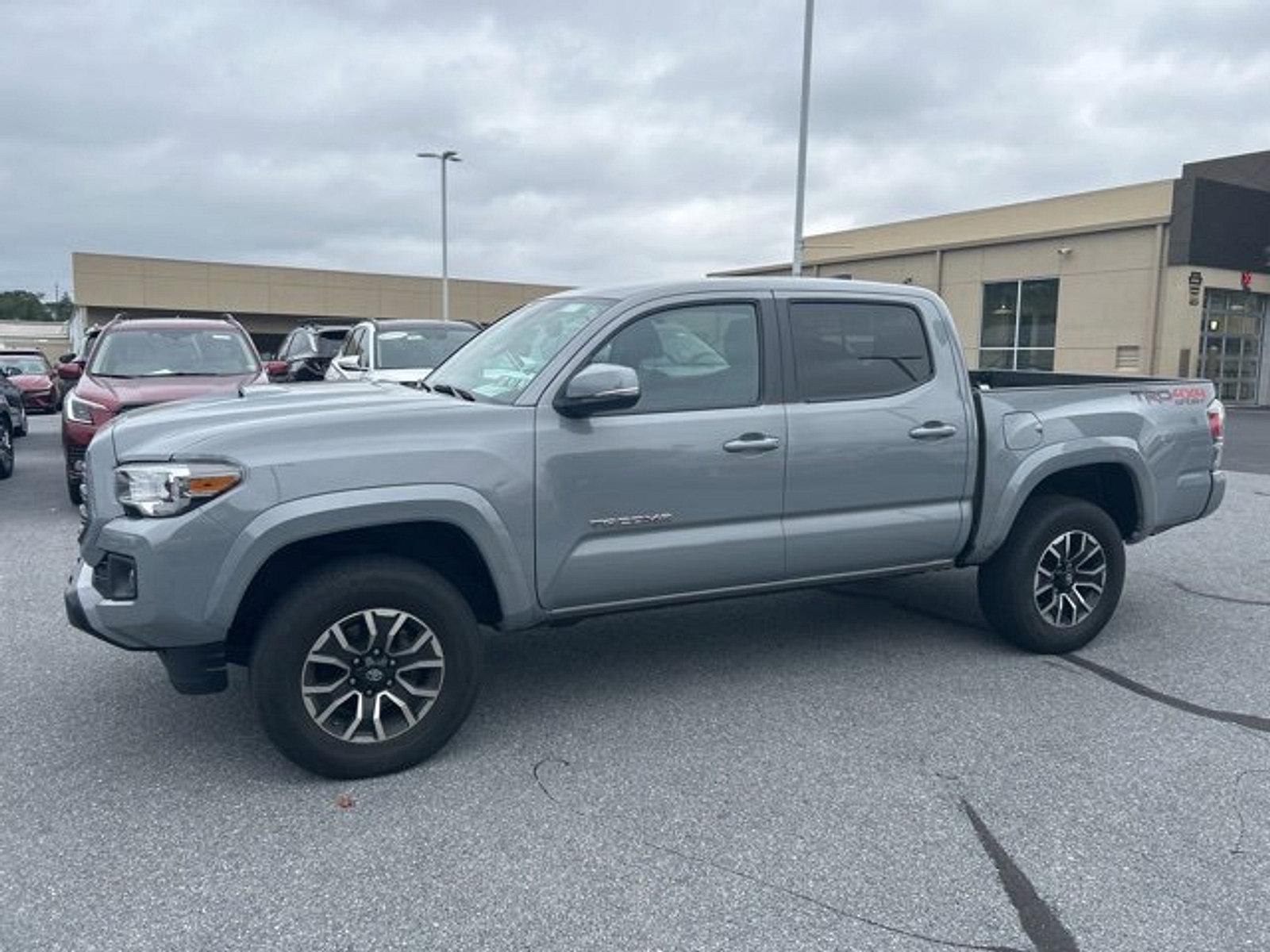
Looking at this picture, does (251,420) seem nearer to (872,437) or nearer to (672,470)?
(672,470)

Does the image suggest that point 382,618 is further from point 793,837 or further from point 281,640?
point 793,837

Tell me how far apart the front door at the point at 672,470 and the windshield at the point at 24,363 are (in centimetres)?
2280

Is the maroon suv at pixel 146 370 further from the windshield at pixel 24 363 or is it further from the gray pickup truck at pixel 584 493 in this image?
the windshield at pixel 24 363

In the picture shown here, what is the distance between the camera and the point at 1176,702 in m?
4.63

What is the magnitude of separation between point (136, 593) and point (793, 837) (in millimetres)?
2412

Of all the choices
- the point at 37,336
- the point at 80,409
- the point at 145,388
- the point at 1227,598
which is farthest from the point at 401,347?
the point at 37,336

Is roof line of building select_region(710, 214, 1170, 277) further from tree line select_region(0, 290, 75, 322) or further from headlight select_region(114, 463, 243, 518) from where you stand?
tree line select_region(0, 290, 75, 322)

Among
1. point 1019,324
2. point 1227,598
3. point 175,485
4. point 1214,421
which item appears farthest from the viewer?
point 1019,324

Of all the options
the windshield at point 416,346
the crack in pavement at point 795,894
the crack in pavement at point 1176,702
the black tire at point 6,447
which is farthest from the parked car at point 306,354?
the crack in pavement at point 1176,702

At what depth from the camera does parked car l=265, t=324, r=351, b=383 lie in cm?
1242

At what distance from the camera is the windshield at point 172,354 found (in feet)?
32.5

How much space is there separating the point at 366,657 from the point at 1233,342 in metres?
29.2

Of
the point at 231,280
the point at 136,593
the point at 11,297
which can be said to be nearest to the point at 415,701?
the point at 136,593

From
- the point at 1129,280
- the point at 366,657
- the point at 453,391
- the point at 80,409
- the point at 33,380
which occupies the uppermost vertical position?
the point at 1129,280
